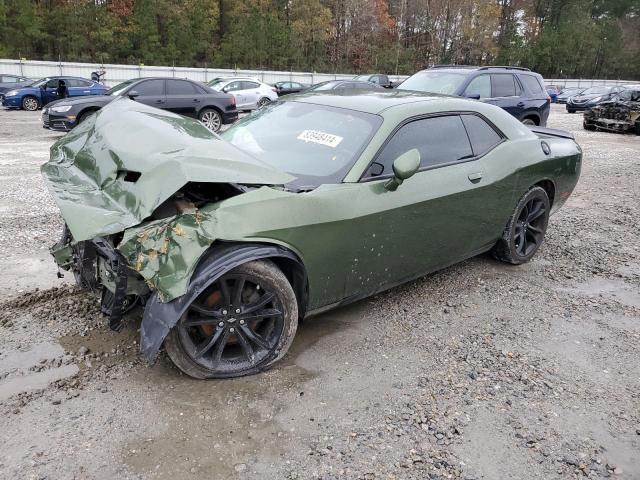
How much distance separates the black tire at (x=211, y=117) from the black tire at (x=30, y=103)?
9.42 meters

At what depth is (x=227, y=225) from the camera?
2715 mm

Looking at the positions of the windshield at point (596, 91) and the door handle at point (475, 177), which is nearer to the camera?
the door handle at point (475, 177)

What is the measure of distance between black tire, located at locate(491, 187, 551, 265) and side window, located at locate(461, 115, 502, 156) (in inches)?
26.2

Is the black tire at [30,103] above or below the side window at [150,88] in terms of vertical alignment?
below

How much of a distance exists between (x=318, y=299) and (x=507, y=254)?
2.38 meters

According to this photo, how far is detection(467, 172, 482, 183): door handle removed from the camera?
158 inches

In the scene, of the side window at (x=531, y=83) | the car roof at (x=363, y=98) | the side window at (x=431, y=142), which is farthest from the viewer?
the side window at (x=531, y=83)

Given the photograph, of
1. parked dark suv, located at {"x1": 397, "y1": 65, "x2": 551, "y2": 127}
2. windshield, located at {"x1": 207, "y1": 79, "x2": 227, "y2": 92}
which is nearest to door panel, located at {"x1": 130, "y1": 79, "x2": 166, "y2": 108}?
parked dark suv, located at {"x1": 397, "y1": 65, "x2": 551, "y2": 127}

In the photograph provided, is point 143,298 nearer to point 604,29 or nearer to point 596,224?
point 596,224

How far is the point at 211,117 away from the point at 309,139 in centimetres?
1089

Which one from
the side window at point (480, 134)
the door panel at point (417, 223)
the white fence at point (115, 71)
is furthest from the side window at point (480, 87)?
the white fence at point (115, 71)

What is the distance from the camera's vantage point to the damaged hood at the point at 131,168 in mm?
2734

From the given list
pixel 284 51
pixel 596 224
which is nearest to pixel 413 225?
pixel 596 224

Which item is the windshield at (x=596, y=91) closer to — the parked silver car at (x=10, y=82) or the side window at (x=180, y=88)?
the side window at (x=180, y=88)
